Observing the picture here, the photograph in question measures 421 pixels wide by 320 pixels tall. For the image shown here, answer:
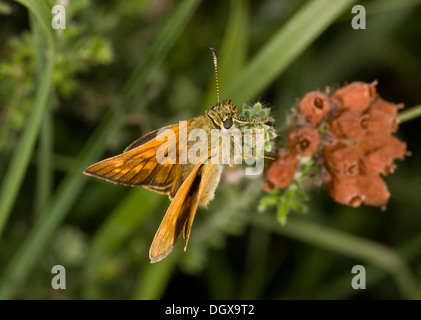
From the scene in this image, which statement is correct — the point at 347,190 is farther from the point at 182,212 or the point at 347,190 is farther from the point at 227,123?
the point at 182,212

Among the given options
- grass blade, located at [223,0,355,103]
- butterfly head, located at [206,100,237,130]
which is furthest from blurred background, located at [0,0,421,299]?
butterfly head, located at [206,100,237,130]

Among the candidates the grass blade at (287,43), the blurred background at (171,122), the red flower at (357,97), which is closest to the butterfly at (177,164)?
the blurred background at (171,122)

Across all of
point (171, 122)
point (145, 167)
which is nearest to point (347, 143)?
point (145, 167)

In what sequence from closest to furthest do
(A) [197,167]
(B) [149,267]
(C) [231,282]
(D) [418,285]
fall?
(A) [197,167], (B) [149,267], (D) [418,285], (C) [231,282]

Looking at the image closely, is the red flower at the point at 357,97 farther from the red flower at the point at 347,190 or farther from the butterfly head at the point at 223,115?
the butterfly head at the point at 223,115

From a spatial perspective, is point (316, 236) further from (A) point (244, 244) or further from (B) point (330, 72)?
(B) point (330, 72)

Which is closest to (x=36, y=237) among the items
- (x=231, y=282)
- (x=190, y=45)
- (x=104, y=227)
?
(x=104, y=227)
